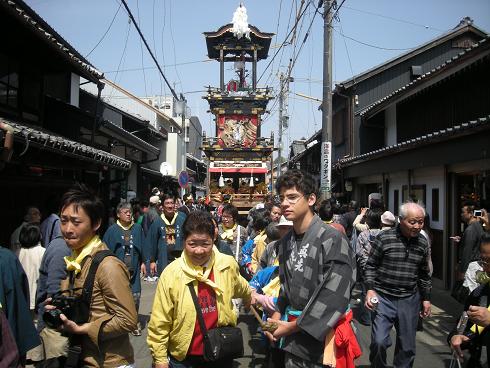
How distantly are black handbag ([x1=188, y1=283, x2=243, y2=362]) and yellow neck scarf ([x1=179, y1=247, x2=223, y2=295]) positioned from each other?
0.24ft

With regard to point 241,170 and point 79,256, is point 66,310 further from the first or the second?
point 241,170

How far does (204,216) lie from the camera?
130 inches

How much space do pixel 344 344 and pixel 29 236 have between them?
14.4ft

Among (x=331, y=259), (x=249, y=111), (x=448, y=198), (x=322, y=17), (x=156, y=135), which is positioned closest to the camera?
(x=331, y=259)

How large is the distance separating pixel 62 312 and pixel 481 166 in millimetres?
7804

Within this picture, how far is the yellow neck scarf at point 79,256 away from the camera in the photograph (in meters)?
2.85

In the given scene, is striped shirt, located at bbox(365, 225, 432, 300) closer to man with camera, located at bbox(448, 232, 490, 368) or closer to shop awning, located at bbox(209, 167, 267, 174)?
man with camera, located at bbox(448, 232, 490, 368)

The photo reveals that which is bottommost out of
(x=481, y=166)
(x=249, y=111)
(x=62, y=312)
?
(x=62, y=312)

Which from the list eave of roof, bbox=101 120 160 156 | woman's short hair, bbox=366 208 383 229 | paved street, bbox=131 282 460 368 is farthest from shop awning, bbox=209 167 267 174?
woman's short hair, bbox=366 208 383 229

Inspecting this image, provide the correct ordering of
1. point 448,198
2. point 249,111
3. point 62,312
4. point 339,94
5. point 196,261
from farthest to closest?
point 249,111 → point 339,94 → point 448,198 → point 196,261 → point 62,312

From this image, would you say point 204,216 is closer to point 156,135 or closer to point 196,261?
point 196,261

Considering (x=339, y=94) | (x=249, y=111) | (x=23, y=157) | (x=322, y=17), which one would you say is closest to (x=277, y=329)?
(x=23, y=157)

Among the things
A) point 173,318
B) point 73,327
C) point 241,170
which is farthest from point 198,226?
point 241,170

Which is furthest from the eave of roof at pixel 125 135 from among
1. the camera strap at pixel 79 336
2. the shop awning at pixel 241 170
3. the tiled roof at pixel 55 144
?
the shop awning at pixel 241 170
